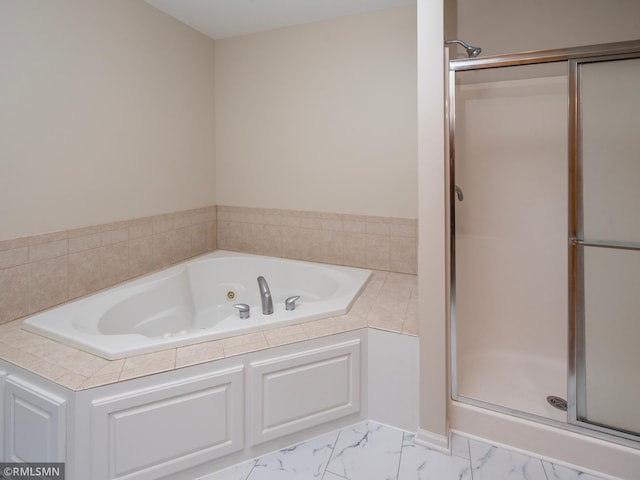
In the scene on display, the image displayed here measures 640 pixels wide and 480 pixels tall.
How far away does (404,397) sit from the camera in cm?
174

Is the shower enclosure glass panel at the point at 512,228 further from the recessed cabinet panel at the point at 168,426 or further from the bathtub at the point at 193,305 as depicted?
the recessed cabinet panel at the point at 168,426

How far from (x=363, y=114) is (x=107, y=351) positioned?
7.16ft

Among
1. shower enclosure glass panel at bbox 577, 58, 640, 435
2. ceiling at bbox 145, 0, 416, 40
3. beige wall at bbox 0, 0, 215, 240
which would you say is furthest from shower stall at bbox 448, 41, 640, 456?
beige wall at bbox 0, 0, 215, 240

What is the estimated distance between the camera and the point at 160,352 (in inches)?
59.2

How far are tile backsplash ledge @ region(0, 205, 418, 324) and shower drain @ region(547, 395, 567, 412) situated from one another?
109 centimetres

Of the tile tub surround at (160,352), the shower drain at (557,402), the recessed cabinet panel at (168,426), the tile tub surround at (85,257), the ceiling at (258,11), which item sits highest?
the ceiling at (258,11)

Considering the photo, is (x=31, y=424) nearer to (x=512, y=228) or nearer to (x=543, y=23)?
(x=512, y=228)

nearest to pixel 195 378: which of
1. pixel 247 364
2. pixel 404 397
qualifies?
pixel 247 364

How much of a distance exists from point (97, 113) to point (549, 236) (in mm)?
2879

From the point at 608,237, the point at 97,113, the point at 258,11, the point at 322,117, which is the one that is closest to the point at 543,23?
the point at 608,237

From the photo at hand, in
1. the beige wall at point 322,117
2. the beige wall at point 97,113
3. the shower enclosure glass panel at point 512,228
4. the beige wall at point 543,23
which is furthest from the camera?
the beige wall at point 322,117

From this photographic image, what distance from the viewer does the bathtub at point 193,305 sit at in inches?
62.4

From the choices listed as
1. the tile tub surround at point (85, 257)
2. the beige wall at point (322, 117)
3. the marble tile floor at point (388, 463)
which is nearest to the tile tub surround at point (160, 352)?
the tile tub surround at point (85, 257)

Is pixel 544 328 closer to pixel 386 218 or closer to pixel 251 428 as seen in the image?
pixel 386 218
